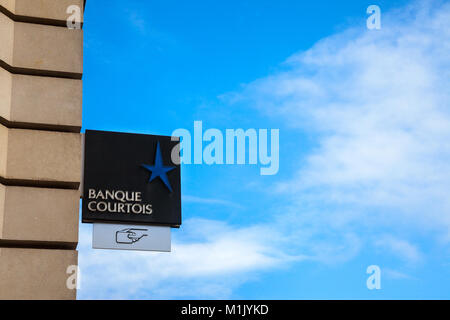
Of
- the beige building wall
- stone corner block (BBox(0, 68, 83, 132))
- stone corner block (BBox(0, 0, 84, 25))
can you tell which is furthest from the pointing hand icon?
stone corner block (BBox(0, 0, 84, 25))

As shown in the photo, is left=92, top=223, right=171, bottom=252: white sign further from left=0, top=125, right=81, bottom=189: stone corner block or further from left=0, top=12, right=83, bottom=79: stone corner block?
left=0, top=12, right=83, bottom=79: stone corner block

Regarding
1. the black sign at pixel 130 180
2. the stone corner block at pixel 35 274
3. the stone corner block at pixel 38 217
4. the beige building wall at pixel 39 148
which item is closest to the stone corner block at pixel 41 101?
the beige building wall at pixel 39 148

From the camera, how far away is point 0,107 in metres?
10.6

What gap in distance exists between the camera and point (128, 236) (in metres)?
12.9

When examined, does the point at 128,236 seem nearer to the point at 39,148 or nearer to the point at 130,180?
the point at 130,180

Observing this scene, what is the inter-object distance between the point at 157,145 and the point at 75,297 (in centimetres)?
423

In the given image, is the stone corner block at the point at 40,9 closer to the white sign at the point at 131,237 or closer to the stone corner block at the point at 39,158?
the stone corner block at the point at 39,158

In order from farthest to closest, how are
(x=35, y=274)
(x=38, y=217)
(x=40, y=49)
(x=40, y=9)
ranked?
(x=40, y=9)
(x=40, y=49)
(x=38, y=217)
(x=35, y=274)

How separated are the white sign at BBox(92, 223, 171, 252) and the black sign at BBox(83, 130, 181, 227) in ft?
0.45

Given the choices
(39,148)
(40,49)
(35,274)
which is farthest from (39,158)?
(40,49)

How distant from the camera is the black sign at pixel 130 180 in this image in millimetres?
12672

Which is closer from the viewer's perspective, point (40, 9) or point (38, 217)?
point (38, 217)

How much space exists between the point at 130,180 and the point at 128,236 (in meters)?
1.10
